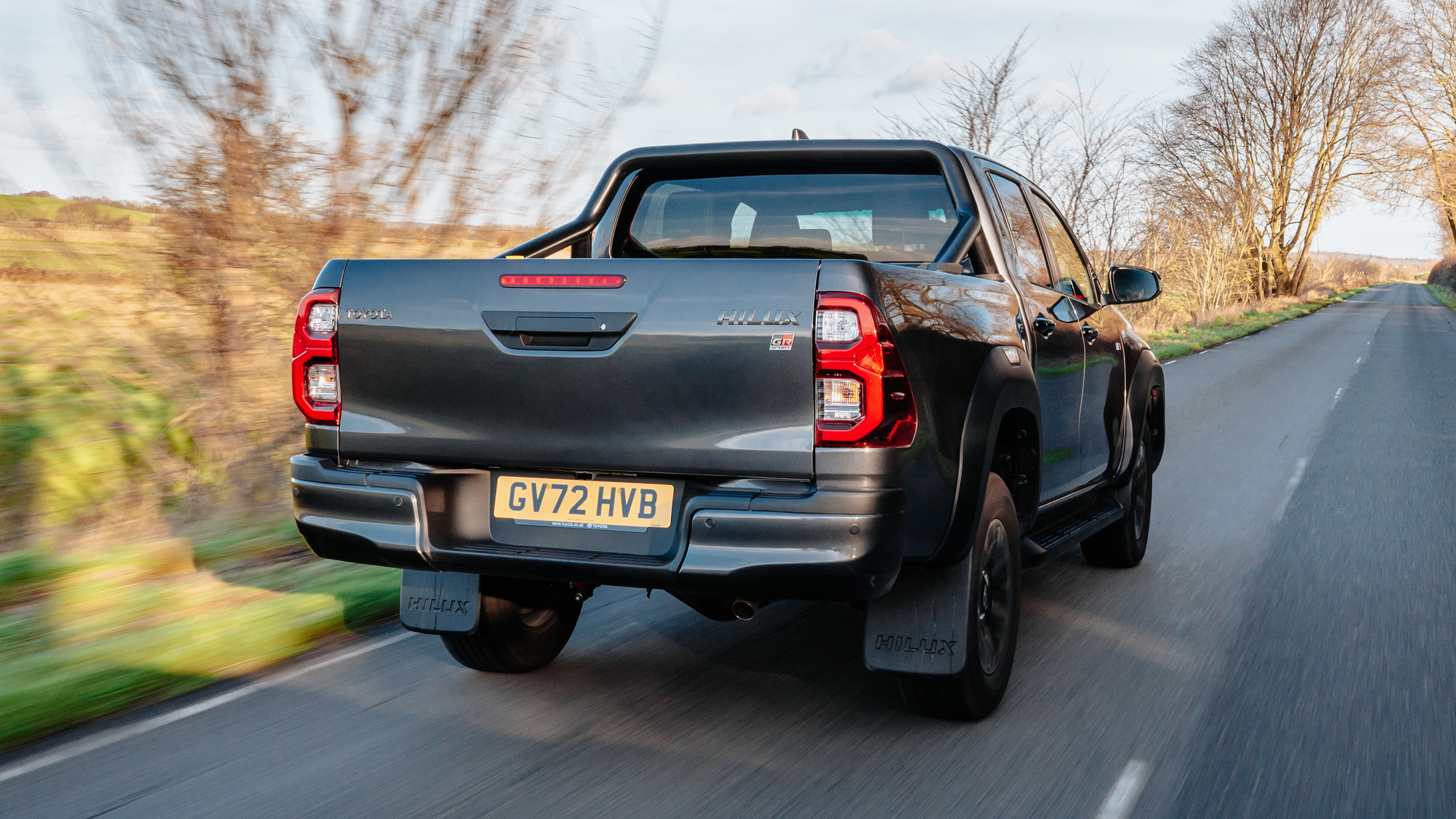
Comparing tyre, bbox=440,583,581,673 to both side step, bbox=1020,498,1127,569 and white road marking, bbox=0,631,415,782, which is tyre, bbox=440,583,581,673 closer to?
white road marking, bbox=0,631,415,782

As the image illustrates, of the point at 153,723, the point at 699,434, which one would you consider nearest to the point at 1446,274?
the point at 699,434

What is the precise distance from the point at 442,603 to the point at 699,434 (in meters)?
1.40

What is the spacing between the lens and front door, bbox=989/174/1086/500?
4426mm

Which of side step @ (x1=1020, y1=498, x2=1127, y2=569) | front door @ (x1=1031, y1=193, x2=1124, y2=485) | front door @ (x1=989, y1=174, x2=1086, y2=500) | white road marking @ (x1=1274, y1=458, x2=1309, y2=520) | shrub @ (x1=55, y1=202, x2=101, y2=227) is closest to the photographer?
side step @ (x1=1020, y1=498, x2=1127, y2=569)

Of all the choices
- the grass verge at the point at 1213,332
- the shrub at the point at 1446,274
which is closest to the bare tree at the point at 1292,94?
the grass verge at the point at 1213,332

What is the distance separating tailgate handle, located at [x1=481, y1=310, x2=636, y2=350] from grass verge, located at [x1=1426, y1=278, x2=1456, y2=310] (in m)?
62.2

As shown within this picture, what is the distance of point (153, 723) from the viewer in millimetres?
3662

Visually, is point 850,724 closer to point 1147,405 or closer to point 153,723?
point 153,723

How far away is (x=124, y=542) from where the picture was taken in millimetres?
5844

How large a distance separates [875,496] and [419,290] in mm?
1464

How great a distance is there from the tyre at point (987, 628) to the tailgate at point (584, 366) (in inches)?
37.5

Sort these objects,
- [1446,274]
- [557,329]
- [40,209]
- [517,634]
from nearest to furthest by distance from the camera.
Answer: [557,329], [517,634], [40,209], [1446,274]

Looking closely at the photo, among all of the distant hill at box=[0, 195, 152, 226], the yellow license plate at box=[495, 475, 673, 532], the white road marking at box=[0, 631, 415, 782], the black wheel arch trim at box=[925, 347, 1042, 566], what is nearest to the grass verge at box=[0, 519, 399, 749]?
the white road marking at box=[0, 631, 415, 782]

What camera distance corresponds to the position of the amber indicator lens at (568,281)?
314 centimetres
